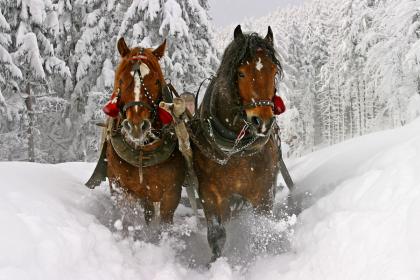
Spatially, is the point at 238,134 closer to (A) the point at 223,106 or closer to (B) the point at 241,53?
(A) the point at 223,106

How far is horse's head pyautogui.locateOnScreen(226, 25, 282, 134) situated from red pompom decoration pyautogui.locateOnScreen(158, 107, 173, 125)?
79cm

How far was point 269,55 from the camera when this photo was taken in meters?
4.02

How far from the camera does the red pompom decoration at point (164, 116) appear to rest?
4.34m

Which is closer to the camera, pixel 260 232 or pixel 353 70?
pixel 260 232

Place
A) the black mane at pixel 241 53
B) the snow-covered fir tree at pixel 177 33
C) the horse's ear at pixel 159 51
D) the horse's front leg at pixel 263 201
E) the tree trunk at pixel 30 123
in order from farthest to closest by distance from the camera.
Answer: the tree trunk at pixel 30 123 → the snow-covered fir tree at pixel 177 33 → the horse's ear at pixel 159 51 → the horse's front leg at pixel 263 201 → the black mane at pixel 241 53

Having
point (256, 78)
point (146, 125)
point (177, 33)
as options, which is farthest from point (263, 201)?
point (177, 33)

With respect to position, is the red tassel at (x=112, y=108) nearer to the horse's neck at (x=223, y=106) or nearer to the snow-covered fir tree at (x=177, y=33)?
the horse's neck at (x=223, y=106)

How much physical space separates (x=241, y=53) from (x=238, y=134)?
30.4 inches

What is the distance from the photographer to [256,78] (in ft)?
12.6

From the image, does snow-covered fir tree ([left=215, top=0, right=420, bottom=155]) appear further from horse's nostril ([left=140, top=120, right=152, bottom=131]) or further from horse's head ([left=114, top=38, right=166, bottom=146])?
horse's nostril ([left=140, top=120, right=152, bottom=131])

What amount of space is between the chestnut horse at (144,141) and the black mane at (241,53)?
75 cm

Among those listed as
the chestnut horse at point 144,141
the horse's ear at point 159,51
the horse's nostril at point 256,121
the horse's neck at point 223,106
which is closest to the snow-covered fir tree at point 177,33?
the horse's ear at point 159,51

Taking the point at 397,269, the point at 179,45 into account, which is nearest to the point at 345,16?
the point at 179,45

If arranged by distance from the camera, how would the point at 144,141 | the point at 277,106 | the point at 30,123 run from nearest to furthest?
the point at 277,106, the point at 144,141, the point at 30,123
